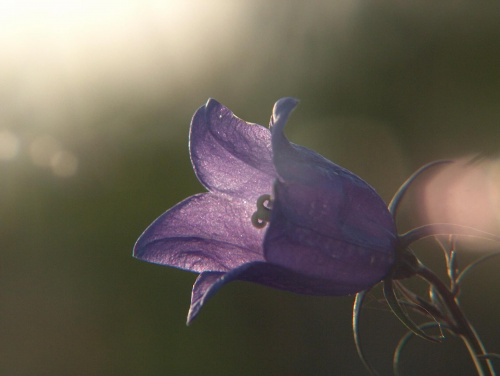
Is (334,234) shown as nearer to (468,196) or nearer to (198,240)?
(198,240)

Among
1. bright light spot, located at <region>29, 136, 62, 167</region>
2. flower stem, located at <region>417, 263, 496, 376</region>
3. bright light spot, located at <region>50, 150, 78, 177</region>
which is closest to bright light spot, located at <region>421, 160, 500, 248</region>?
flower stem, located at <region>417, 263, 496, 376</region>

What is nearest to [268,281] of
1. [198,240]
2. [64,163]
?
[198,240]

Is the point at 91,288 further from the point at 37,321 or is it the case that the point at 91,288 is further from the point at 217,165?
the point at 217,165

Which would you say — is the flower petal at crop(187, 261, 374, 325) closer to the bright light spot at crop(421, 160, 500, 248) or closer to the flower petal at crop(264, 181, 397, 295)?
the flower petal at crop(264, 181, 397, 295)

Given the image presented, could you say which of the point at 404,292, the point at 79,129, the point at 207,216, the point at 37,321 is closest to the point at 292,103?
the point at 207,216

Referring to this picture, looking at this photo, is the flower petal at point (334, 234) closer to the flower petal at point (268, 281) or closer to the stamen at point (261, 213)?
the flower petal at point (268, 281)

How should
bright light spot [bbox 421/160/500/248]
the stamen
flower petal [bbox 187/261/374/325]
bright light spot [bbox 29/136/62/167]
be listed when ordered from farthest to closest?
bright light spot [bbox 29/136/62/167], bright light spot [bbox 421/160/500/248], the stamen, flower petal [bbox 187/261/374/325]
